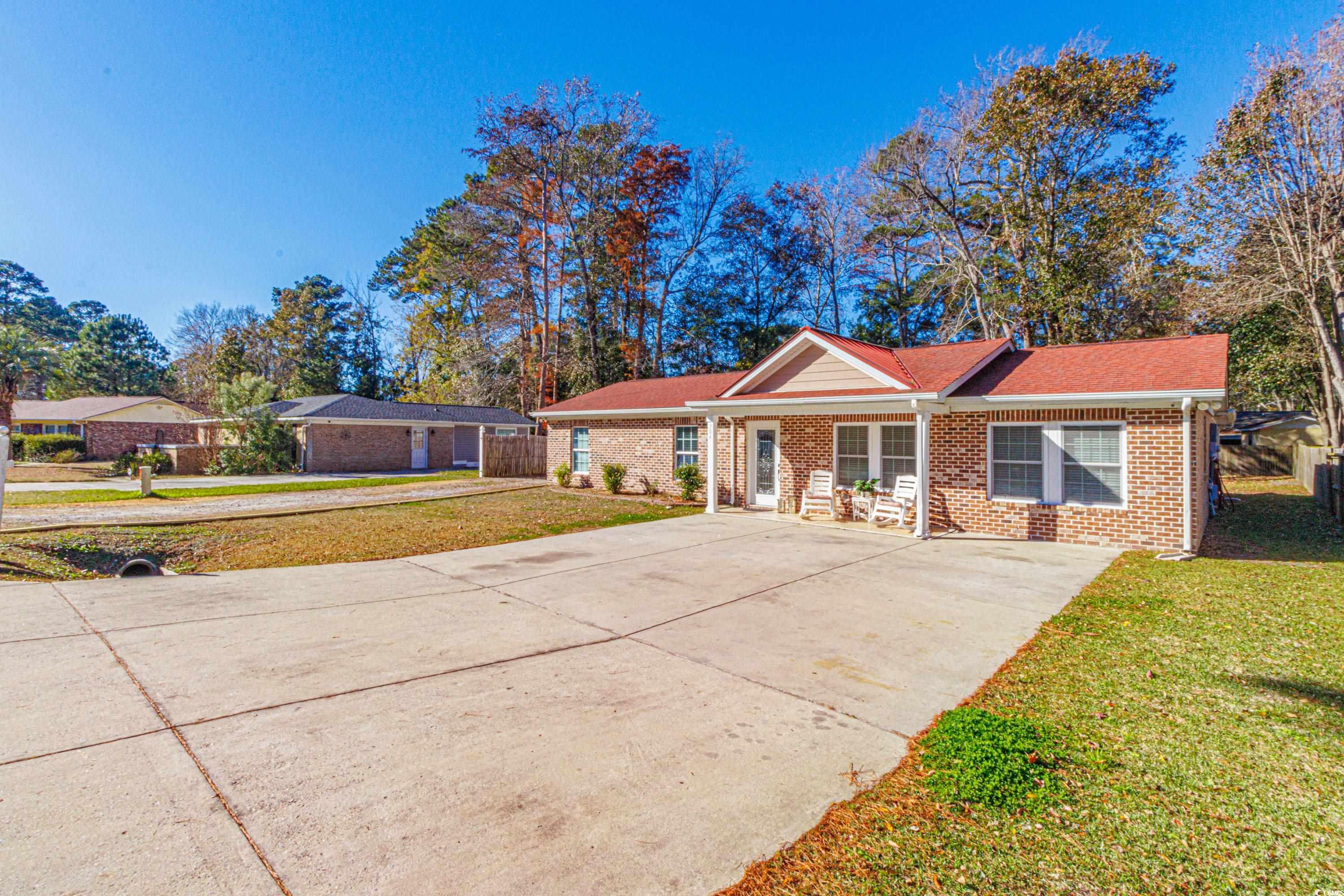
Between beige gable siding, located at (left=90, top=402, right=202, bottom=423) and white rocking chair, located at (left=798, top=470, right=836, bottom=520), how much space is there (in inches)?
1329

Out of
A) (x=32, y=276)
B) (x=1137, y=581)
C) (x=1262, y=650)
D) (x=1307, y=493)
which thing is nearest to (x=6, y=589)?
(x=1262, y=650)

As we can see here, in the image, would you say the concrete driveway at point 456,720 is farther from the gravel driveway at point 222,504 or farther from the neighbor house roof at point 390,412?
the neighbor house roof at point 390,412

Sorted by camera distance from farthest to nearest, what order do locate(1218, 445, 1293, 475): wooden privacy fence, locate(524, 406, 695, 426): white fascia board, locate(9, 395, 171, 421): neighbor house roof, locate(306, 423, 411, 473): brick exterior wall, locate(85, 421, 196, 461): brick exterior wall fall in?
1. locate(9, 395, 171, 421): neighbor house roof
2. locate(85, 421, 196, 461): brick exterior wall
3. locate(1218, 445, 1293, 475): wooden privacy fence
4. locate(306, 423, 411, 473): brick exterior wall
5. locate(524, 406, 695, 426): white fascia board

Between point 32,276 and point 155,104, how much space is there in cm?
7723

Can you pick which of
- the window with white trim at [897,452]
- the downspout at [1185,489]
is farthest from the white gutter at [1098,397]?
the window with white trim at [897,452]

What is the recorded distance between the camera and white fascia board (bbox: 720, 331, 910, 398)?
10891 millimetres

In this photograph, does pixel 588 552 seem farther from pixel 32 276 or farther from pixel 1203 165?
pixel 32 276

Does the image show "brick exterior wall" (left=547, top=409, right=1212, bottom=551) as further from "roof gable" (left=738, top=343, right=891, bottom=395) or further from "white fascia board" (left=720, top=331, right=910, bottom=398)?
"white fascia board" (left=720, top=331, right=910, bottom=398)

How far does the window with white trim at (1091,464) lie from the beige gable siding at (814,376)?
10.9 ft

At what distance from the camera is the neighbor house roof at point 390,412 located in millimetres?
24703

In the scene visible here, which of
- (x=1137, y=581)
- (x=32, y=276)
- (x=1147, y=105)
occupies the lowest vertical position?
(x=1137, y=581)

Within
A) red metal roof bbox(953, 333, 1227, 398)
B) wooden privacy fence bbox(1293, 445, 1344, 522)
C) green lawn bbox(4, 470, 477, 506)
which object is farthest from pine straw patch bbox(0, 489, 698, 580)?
wooden privacy fence bbox(1293, 445, 1344, 522)

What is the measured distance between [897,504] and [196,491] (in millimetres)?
18832

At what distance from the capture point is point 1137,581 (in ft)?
23.5
